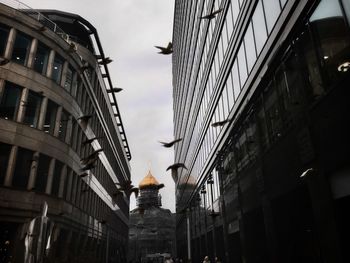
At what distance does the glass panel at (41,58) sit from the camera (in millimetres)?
27656

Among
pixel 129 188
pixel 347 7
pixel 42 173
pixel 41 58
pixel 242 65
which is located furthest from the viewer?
pixel 41 58

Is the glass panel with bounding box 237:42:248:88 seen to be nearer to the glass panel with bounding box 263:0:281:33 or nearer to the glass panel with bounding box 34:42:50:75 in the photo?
the glass panel with bounding box 263:0:281:33

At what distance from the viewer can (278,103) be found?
17.1 metres

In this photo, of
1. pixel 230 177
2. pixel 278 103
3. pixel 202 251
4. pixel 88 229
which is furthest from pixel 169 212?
pixel 278 103

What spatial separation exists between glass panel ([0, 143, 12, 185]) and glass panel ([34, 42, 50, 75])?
269 inches

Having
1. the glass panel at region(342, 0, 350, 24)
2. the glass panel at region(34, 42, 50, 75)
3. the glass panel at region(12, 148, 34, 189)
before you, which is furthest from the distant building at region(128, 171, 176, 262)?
the glass panel at region(342, 0, 350, 24)

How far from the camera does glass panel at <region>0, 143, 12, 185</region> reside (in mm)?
23194

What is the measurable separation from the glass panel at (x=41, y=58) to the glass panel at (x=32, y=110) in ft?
7.24

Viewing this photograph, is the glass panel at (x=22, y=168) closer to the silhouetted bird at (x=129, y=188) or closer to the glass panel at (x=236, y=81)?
the silhouetted bird at (x=129, y=188)

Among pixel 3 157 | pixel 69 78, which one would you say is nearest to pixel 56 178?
pixel 3 157

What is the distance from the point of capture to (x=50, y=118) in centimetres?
2803

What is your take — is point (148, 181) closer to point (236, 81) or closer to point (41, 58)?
point (41, 58)

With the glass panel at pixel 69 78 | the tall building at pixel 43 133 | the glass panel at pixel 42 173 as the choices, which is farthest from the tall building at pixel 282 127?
the glass panel at pixel 42 173

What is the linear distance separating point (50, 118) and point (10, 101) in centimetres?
381
